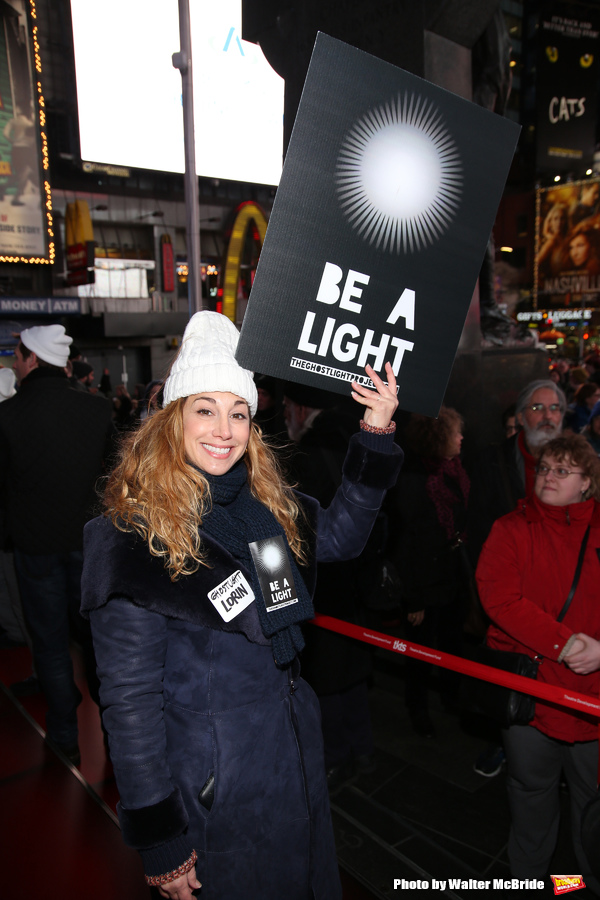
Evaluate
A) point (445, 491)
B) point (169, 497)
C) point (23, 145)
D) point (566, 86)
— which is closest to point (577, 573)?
point (445, 491)

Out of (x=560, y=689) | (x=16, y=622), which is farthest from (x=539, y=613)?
(x=16, y=622)

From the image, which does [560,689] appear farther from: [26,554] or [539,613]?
[26,554]

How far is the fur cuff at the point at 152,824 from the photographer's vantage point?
1555mm

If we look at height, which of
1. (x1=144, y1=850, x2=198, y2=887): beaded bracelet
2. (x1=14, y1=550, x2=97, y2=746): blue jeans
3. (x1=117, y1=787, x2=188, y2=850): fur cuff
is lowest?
(x1=14, y1=550, x2=97, y2=746): blue jeans

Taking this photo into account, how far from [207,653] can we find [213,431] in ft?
2.02

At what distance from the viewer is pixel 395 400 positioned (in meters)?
1.96

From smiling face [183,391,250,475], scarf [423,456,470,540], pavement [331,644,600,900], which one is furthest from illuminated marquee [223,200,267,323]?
smiling face [183,391,250,475]

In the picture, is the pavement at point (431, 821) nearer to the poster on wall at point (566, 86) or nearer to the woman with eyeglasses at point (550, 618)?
the woman with eyeglasses at point (550, 618)

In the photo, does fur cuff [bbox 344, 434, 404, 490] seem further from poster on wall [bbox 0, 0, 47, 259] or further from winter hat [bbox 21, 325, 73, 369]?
poster on wall [bbox 0, 0, 47, 259]

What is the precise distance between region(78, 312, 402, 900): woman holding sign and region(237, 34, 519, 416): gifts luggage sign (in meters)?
0.14

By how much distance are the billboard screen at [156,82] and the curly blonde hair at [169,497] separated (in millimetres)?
6193

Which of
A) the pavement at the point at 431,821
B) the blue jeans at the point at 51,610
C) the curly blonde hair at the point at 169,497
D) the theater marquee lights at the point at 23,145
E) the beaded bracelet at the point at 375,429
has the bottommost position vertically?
the pavement at the point at 431,821

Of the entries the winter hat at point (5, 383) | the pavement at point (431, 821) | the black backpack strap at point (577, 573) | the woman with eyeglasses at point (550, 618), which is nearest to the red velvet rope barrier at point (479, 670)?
the woman with eyeglasses at point (550, 618)

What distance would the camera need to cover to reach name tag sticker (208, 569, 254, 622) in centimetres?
166
